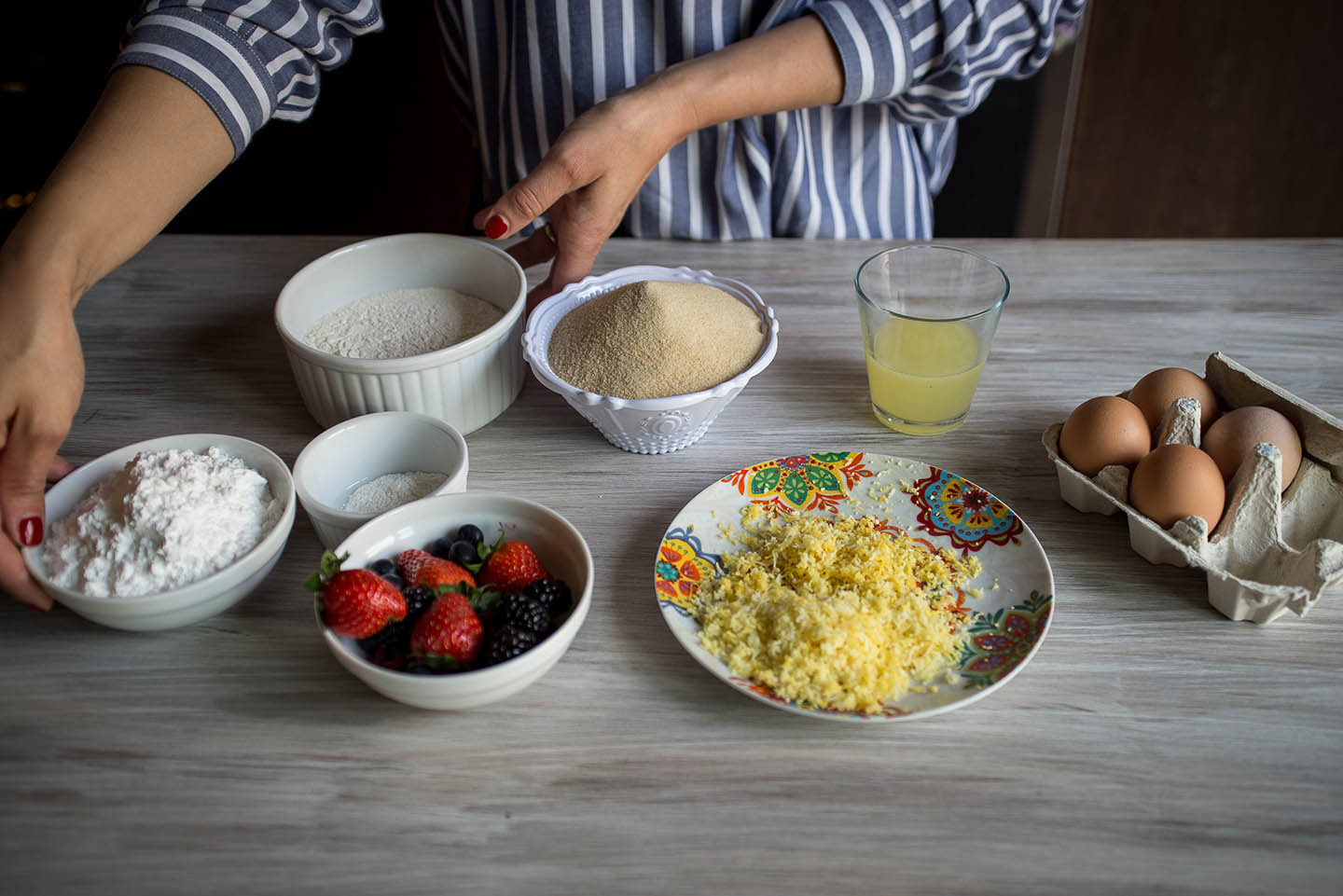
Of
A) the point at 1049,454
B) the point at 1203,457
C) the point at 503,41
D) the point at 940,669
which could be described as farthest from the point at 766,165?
the point at 940,669

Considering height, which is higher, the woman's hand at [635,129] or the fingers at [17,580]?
the woman's hand at [635,129]

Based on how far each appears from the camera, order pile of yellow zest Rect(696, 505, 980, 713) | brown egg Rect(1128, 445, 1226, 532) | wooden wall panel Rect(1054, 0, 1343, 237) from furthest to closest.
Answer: wooden wall panel Rect(1054, 0, 1343, 237) < brown egg Rect(1128, 445, 1226, 532) < pile of yellow zest Rect(696, 505, 980, 713)

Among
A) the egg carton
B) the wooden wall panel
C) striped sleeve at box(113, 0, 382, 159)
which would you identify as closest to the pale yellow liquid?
the egg carton

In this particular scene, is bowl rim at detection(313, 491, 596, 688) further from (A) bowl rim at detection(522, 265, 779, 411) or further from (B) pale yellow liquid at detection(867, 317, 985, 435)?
(B) pale yellow liquid at detection(867, 317, 985, 435)

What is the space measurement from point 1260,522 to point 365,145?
2811mm

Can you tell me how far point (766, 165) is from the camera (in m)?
1.55

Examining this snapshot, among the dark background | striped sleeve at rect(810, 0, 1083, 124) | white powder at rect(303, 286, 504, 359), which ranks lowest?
the dark background

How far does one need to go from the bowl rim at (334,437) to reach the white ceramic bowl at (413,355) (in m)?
0.03

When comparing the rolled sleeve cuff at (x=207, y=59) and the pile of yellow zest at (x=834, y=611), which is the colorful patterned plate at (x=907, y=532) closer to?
the pile of yellow zest at (x=834, y=611)

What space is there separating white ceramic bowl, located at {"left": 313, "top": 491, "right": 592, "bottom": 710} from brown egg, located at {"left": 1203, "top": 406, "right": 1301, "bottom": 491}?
2.32ft

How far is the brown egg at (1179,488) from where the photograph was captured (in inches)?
38.8

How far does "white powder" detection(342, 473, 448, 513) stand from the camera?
41.3 inches

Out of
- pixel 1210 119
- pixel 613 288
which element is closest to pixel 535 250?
pixel 613 288

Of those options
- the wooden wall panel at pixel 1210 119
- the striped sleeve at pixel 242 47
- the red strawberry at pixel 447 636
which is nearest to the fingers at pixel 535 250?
the striped sleeve at pixel 242 47
